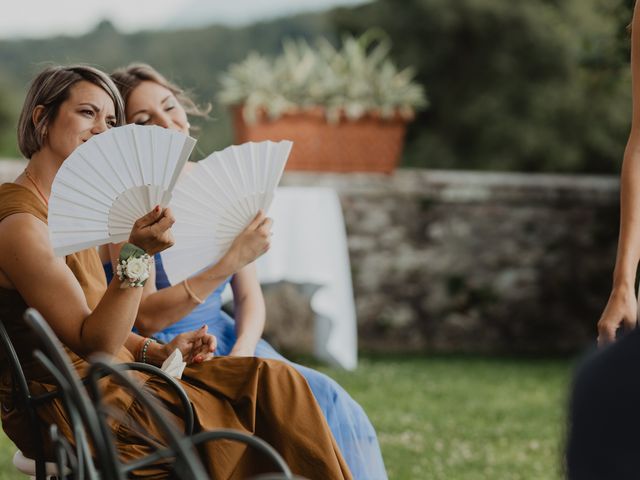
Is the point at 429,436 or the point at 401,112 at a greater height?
the point at 401,112

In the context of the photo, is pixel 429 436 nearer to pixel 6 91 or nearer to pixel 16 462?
pixel 16 462

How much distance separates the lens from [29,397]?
1732mm

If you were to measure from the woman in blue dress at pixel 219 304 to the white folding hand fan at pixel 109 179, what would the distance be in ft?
1.56

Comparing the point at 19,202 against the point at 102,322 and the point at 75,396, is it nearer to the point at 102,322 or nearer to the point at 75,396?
the point at 102,322

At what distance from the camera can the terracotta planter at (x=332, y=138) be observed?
5816 millimetres

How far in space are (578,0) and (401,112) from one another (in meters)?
9.26

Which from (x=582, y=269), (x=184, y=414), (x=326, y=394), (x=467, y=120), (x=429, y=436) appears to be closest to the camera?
(x=184, y=414)

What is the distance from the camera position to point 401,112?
237 inches

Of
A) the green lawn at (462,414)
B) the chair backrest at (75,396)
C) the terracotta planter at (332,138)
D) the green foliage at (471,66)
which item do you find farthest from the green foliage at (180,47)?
the chair backrest at (75,396)

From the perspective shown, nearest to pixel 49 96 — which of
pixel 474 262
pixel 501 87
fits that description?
pixel 474 262

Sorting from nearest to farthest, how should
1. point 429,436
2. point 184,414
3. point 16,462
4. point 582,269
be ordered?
point 184,414, point 16,462, point 429,436, point 582,269

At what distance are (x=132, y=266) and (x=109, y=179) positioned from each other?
0.58 feet

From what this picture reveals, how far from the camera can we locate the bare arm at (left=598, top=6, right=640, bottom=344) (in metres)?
1.69

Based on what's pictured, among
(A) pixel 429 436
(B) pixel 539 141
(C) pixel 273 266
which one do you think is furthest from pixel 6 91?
(A) pixel 429 436
